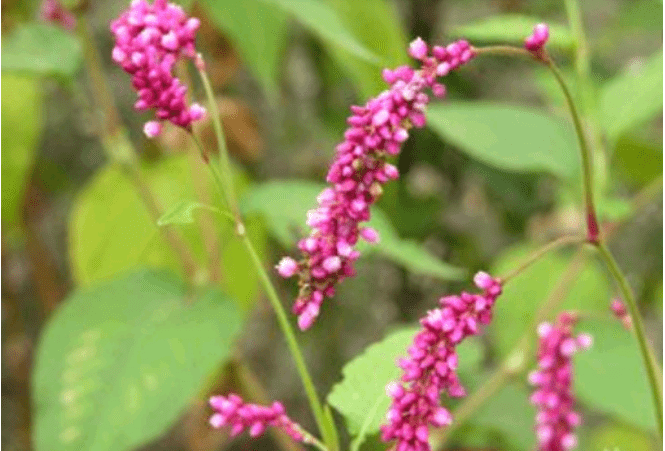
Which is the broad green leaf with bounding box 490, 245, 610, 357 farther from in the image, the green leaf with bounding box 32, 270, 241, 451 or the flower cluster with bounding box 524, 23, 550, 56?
the flower cluster with bounding box 524, 23, 550, 56

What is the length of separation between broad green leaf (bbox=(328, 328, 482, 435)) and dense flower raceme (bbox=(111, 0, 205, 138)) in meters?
0.16

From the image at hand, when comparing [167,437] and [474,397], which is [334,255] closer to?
[474,397]

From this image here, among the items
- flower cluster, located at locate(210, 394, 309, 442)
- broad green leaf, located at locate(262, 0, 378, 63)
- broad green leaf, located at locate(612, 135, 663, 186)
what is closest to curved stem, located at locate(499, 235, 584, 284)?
flower cluster, located at locate(210, 394, 309, 442)

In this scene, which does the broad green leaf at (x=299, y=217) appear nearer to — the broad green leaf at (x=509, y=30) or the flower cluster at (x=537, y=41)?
the broad green leaf at (x=509, y=30)

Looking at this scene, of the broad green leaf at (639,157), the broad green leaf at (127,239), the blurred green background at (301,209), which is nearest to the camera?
the blurred green background at (301,209)

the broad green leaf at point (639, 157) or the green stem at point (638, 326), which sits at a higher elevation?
the green stem at point (638, 326)

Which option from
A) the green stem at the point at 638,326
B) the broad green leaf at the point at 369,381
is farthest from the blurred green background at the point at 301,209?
the green stem at the point at 638,326

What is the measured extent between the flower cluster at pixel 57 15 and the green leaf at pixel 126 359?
209mm

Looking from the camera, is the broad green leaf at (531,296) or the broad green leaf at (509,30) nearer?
the broad green leaf at (509,30)

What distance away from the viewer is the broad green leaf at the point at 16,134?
4.09 feet

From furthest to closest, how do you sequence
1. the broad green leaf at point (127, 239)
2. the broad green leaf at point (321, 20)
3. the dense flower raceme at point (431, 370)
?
1. the broad green leaf at point (127, 239)
2. the broad green leaf at point (321, 20)
3. the dense flower raceme at point (431, 370)

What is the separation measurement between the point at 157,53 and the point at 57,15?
523mm

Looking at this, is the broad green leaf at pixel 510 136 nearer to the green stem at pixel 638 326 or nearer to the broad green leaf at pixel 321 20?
the broad green leaf at pixel 321 20

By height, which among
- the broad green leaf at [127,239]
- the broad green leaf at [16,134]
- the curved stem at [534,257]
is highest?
the curved stem at [534,257]
